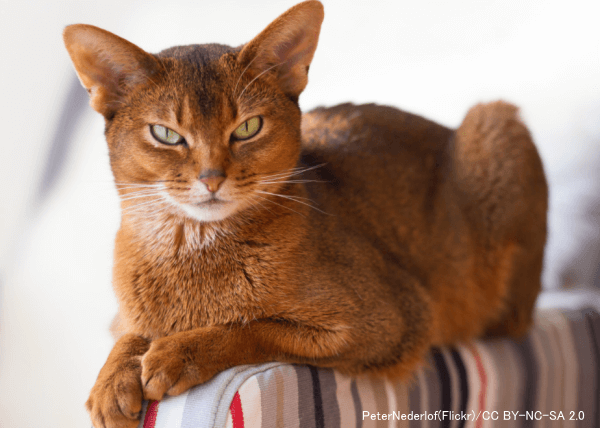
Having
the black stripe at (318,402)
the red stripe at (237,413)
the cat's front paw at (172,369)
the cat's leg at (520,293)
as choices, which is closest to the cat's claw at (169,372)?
the cat's front paw at (172,369)

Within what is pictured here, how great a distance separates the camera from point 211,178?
1100 mm

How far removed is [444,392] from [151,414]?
793 mm

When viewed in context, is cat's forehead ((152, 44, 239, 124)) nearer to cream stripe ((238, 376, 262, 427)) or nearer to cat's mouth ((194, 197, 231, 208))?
cat's mouth ((194, 197, 231, 208))

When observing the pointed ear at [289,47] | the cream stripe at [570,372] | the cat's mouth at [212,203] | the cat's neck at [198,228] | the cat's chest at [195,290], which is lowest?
the cream stripe at [570,372]

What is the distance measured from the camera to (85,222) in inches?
84.9

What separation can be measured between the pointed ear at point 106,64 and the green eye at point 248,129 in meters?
0.23

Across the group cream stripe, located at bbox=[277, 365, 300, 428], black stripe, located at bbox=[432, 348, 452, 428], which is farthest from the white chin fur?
black stripe, located at bbox=[432, 348, 452, 428]

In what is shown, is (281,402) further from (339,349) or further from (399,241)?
(399,241)

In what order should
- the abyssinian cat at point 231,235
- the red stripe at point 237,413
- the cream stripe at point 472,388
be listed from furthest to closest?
the cream stripe at point 472,388, the abyssinian cat at point 231,235, the red stripe at point 237,413

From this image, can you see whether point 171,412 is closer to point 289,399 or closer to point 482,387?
point 289,399

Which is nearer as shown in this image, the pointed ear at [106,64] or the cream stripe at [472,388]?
the pointed ear at [106,64]

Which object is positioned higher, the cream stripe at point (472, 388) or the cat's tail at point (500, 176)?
the cat's tail at point (500, 176)

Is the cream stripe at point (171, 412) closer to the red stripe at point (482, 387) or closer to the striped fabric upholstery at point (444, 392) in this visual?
the striped fabric upholstery at point (444, 392)

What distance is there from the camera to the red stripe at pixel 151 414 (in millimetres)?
1060
